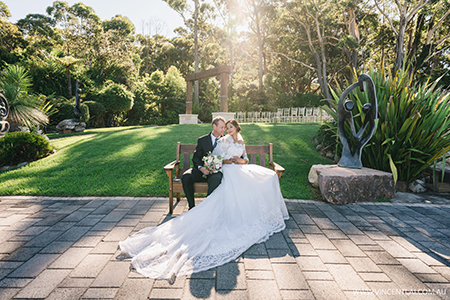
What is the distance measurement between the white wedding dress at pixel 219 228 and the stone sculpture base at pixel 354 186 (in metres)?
1.38

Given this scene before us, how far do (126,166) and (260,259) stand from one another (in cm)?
476

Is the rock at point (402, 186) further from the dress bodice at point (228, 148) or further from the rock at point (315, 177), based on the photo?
the dress bodice at point (228, 148)

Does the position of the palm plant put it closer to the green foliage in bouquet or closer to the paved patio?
the paved patio

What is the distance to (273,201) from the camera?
3.63 m

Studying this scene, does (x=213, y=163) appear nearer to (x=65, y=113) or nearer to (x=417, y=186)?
(x=417, y=186)

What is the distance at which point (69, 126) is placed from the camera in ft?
44.6

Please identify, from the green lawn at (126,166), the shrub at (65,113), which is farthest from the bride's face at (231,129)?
the shrub at (65,113)

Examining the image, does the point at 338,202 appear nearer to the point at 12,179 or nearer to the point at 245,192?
the point at 245,192

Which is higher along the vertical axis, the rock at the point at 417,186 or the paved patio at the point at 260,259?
the rock at the point at 417,186

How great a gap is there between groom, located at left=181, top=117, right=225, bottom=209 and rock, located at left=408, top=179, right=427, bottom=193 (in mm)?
4604

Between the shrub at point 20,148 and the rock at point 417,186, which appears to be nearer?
the rock at point 417,186

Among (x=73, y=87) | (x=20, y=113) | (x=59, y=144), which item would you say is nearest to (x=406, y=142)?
(x=59, y=144)

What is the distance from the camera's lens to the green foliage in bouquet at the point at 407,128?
4.95 metres

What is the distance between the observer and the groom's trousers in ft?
12.0
